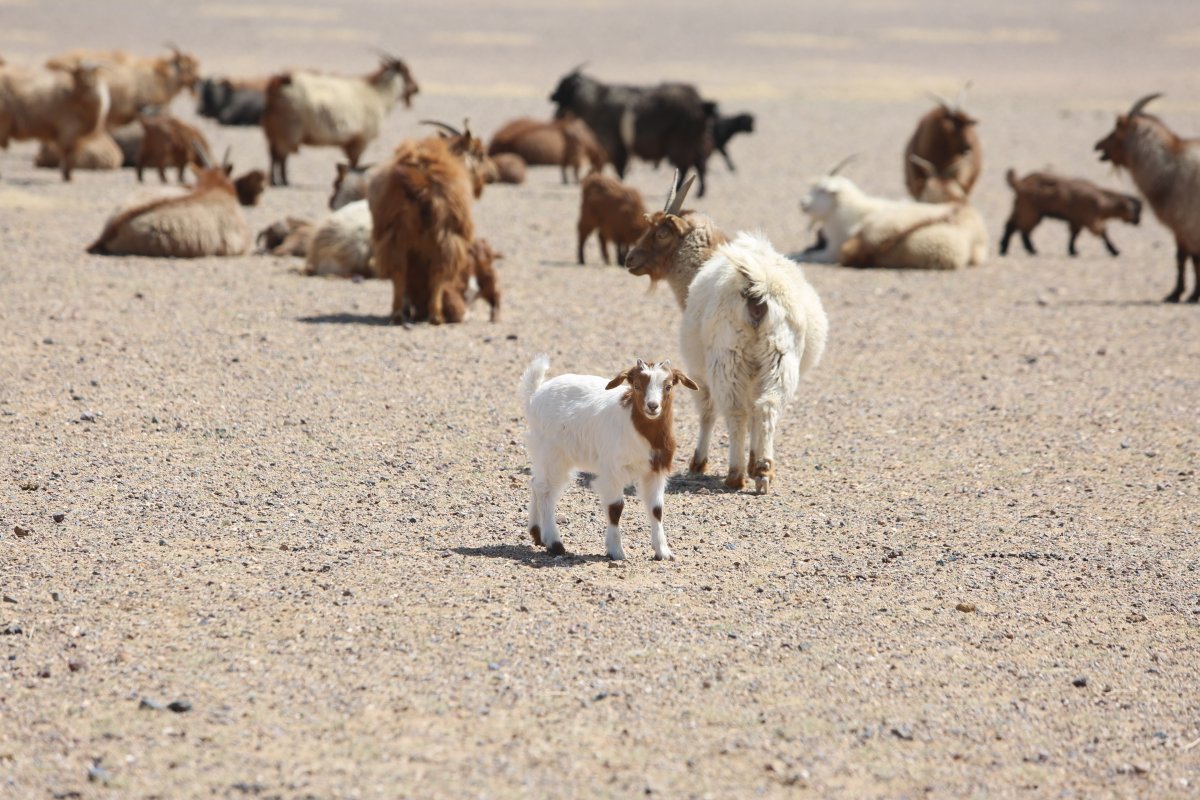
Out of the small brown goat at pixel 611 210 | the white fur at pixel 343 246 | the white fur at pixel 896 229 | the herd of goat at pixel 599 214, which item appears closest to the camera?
the herd of goat at pixel 599 214

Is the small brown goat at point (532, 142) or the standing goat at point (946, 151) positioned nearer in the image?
the standing goat at point (946, 151)

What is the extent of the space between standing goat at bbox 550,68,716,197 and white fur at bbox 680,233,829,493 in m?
14.4

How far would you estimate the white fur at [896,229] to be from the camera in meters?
16.7

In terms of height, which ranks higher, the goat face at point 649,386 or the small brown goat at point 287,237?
the goat face at point 649,386

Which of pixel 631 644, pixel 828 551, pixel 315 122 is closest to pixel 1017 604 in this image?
pixel 828 551

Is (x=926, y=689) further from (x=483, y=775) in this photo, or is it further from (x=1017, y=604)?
(x=483, y=775)

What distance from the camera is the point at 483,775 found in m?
4.87

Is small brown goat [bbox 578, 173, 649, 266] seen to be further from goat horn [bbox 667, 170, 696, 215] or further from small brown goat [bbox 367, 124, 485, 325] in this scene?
goat horn [bbox 667, 170, 696, 215]

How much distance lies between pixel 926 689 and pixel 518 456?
145 inches

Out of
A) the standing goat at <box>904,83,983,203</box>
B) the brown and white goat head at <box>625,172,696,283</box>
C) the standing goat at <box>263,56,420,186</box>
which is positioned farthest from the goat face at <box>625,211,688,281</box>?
the standing goat at <box>263,56,420,186</box>

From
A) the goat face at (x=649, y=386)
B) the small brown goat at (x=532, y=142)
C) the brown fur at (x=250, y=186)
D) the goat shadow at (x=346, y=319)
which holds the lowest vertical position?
the goat shadow at (x=346, y=319)

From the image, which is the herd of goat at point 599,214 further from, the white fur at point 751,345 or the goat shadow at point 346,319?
the goat shadow at point 346,319

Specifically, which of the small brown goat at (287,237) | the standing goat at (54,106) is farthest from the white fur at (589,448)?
the standing goat at (54,106)

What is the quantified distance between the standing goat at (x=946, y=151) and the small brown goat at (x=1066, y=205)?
1.13 meters
